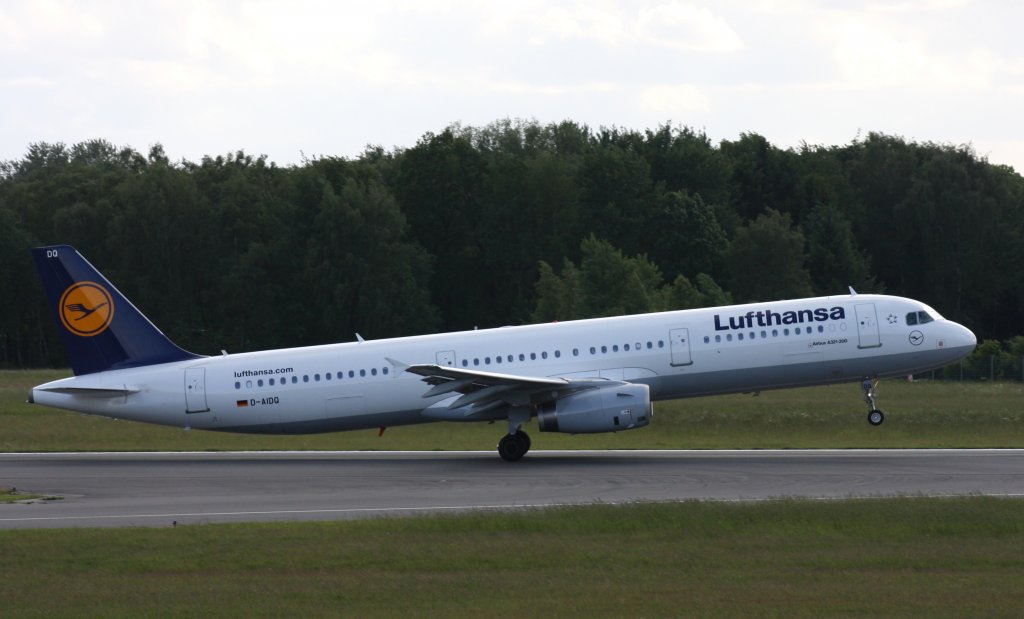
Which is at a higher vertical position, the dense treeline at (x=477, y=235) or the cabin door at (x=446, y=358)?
the dense treeline at (x=477, y=235)

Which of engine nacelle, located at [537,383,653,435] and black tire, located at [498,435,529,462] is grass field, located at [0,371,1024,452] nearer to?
black tire, located at [498,435,529,462]

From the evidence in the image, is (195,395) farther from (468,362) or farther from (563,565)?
(563,565)

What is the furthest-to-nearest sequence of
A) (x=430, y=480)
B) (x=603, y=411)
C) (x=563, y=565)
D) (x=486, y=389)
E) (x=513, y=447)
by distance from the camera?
1. (x=513, y=447)
2. (x=486, y=389)
3. (x=603, y=411)
4. (x=430, y=480)
5. (x=563, y=565)

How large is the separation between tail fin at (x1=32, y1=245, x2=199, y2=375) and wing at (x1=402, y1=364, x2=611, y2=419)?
7.50 metres

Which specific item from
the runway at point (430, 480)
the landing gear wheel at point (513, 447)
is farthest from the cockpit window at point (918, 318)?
the landing gear wheel at point (513, 447)

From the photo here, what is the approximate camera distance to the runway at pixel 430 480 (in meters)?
24.9

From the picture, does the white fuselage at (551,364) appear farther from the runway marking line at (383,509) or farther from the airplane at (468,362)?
the runway marking line at (383,509)

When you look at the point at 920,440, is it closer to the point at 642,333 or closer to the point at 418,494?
the point at 642,333

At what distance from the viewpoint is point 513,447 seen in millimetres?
33312

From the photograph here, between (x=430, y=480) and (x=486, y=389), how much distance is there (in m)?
3.81

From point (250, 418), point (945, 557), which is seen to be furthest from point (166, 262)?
point (945, 557)

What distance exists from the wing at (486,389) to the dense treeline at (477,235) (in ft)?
181

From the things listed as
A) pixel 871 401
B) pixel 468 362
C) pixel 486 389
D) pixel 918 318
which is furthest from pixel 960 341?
pixel 468 362

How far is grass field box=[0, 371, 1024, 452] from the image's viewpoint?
126ft
